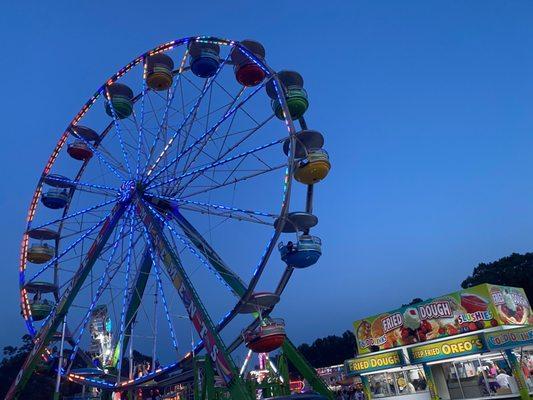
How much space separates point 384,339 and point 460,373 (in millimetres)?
3941

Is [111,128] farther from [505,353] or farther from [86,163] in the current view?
[505,353]

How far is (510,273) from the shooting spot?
43.1m

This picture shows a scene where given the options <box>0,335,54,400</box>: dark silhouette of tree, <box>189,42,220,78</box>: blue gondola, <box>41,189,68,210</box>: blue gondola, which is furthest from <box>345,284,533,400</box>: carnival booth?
<box>0,335,54,400</box>: dark silhouette of tree

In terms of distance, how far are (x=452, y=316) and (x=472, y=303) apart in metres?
1.04

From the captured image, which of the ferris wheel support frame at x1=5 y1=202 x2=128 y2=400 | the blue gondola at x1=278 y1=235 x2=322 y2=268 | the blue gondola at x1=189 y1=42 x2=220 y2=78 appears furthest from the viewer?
the blue gondola at x1=189 y1=42 x2=220 y2=78

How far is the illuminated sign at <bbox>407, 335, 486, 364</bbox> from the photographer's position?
17.3 m

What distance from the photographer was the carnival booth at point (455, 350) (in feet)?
56.0

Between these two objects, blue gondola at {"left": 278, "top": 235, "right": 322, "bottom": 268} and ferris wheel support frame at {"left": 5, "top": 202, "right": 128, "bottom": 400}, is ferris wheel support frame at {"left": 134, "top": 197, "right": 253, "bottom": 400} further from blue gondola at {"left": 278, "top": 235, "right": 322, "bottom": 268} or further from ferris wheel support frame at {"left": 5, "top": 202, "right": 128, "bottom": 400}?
blue gondola at {"left": 278, "top": 235, "right": 322, "bottom": 268}

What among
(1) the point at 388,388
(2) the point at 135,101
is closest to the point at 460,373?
(1) the point at 388,388

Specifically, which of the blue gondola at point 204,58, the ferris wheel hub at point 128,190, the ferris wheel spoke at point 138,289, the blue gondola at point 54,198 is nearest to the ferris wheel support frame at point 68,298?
the ferris wheel hub at point 128,190

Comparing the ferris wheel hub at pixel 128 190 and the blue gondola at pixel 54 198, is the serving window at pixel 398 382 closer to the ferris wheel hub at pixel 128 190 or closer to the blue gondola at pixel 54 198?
the ferris wheel hub at pixel 128 190

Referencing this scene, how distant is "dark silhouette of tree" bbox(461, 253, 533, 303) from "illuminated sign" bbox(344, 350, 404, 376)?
24657 mm

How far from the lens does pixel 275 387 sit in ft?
51.0

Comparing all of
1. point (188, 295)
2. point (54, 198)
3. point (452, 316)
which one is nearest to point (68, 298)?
point (54, 198)
